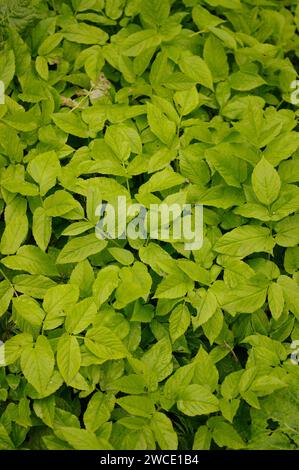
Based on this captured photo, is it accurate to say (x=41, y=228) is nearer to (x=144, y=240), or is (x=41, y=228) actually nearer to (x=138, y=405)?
(x=144, y=240)

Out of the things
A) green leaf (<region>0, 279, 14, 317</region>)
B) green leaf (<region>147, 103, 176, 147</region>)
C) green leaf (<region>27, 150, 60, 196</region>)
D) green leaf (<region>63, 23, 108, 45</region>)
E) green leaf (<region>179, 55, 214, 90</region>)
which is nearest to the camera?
green leaf (<region>0, 279, 14, 317</region>)

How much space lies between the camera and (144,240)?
187cm

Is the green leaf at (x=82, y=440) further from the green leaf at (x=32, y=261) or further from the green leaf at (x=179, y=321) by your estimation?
the green leaf at (x=32, y=261)

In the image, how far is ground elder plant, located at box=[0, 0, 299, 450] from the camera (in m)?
1.66

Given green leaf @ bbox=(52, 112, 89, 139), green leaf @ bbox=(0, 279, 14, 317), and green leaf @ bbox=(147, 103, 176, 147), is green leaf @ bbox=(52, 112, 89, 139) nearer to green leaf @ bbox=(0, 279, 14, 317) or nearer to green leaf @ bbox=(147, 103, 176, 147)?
green leaf @ bbox=(147, 103, 176, 147)

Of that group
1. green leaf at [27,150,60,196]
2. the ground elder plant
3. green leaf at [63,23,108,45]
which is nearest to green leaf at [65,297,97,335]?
the ground elder plant

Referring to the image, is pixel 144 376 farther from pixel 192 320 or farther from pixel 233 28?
pixel 233 28

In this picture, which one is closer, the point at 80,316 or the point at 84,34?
the point at 80,316

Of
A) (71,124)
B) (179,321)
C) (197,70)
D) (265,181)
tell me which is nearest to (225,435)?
(179,321)

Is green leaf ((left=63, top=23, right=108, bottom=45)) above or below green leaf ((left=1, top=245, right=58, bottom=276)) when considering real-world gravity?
above

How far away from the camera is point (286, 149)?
196 cm

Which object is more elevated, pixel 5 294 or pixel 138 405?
pixel 5 294

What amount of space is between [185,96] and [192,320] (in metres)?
0.85
